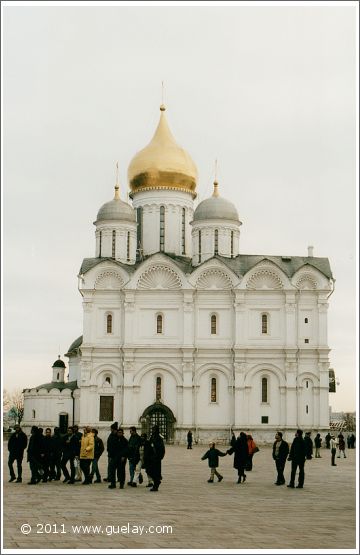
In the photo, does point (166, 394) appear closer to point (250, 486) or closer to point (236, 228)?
point (236, 228)

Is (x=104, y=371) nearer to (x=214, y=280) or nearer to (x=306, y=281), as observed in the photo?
(x=214, y=280)

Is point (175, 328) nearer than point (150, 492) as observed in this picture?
No

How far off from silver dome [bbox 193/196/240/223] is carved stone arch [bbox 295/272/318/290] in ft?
17.6

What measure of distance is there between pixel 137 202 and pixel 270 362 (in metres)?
12.7

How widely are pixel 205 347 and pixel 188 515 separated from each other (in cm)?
3033

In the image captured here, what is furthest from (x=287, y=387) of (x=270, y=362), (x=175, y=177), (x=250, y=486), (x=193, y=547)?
(x=193, y=547)

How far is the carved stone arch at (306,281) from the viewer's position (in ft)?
140

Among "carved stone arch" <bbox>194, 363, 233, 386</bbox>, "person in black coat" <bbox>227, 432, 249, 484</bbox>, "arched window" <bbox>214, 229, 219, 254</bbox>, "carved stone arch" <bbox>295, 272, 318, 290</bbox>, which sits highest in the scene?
"arched window" <bbox>214, 229, 219, 254</bbox>

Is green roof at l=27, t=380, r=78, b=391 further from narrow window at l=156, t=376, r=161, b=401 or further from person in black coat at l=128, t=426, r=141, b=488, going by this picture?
person in black coat at l=128, t=426, r=141, b=488

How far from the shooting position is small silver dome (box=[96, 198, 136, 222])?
4606 cm

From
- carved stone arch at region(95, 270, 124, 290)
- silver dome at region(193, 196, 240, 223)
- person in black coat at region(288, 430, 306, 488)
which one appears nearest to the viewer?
person in black coat at region(288, 430, 306, 488)

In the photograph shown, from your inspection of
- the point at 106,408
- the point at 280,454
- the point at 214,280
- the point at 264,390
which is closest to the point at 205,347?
the point at 214,280

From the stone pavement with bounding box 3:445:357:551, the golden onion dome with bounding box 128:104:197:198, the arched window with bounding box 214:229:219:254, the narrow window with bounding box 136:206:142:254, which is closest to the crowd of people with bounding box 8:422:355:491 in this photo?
the stone pavement with bounding box 3:445:357:551

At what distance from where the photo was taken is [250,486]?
57.9 feet
